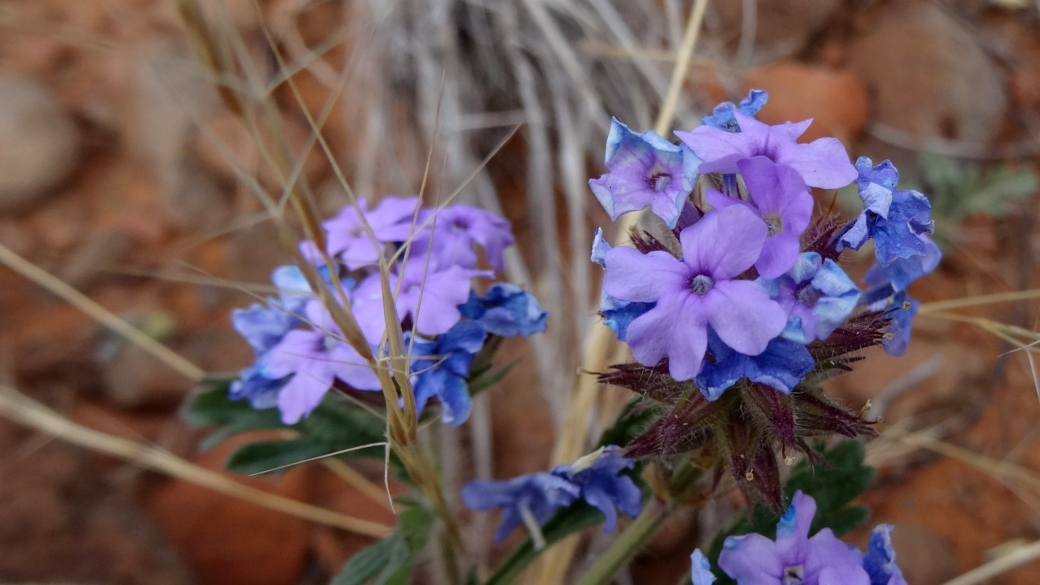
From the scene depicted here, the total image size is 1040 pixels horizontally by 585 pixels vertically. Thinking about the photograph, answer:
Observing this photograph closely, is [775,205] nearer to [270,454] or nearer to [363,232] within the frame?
[363,232]

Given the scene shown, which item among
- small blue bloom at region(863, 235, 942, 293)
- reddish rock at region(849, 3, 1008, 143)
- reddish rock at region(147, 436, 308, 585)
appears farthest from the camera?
reddish rock at region(849, 3, 1008, 143)

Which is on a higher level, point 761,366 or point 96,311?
point 761,366

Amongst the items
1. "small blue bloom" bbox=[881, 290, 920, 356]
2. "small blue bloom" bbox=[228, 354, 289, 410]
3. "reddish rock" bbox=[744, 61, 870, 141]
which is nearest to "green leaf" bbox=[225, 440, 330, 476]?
"small blue bloom" bbox=[228, 354, 289, 410]

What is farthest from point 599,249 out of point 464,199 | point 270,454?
point 464,199

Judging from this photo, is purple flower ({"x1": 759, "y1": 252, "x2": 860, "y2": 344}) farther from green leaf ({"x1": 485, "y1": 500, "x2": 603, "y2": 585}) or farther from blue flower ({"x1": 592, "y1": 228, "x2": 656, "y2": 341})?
green leaf ({"x1": 485, "y1": 500, "x2": 603, "y2": 585})

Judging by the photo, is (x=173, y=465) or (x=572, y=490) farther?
(x=173, y=465)

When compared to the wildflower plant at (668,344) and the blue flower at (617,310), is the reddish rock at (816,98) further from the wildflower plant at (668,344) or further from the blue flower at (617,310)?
the blue flower at (617,310)
